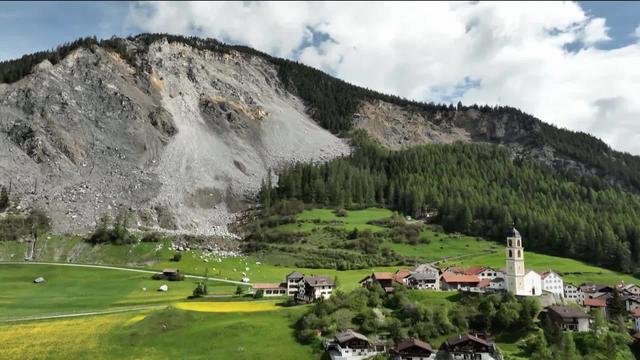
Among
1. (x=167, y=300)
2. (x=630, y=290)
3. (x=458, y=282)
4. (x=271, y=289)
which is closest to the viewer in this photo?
(x=458, y=282)

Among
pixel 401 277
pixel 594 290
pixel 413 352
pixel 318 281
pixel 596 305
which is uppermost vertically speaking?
pixel 401 277

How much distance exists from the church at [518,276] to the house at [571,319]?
845 cm

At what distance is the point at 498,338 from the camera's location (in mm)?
79000

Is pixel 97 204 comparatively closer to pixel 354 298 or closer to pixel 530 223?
pixel 354 298

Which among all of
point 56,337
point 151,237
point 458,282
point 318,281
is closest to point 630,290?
point 458,282

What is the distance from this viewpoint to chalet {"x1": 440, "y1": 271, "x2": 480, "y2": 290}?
9981cm

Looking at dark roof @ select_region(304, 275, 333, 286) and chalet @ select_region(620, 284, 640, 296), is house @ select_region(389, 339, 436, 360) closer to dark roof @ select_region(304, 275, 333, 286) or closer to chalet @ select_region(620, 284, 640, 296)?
dark roof @ select_region(304, 275, 333, 286)

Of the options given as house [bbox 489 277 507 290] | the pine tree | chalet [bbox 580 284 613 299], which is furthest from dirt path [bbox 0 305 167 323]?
the pine tree

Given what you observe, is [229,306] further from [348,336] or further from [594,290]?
[594,290]

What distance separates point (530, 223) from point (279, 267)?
80918 millimetres

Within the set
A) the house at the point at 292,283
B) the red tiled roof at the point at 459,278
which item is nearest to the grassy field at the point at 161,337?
the house at the point at 292,283

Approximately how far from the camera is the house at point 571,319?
7988cm

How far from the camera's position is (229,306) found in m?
98.9

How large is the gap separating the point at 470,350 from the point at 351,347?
585 inches
